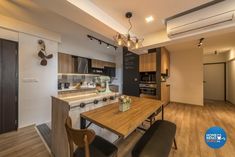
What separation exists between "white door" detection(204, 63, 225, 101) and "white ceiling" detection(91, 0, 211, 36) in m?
5.78

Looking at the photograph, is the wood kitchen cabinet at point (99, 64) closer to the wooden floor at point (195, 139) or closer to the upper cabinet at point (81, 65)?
the upper cabinet at point (81, 65)

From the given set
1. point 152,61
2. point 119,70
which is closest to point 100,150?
point 152,61

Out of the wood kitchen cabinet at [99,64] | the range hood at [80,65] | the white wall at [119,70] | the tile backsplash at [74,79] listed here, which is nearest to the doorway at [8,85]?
the tile backsplash at [74,79]

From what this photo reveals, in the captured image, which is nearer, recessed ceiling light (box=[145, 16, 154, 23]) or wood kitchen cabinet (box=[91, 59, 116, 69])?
recessed ceiling light (box=[145, 16, 154, 23])

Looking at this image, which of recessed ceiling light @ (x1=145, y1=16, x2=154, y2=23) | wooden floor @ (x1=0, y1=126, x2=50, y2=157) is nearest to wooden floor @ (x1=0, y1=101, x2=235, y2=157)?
wooden floor @ (x1=0, y1=126, x2=50, y2=157)

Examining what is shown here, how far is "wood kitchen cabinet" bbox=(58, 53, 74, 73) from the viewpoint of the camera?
3927mm

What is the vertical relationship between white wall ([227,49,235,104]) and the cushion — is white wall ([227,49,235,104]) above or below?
above

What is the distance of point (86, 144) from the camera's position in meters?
0.92

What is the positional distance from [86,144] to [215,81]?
7785mm

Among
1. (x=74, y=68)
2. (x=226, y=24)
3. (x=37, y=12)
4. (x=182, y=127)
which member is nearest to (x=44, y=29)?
(x=37, y=12)

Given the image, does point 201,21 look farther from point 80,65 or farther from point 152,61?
point 80,65

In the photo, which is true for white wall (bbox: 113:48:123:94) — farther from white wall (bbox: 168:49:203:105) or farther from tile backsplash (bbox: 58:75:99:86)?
white wall (bbox: 168:49:203:105)

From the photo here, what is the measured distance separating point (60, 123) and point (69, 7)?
169 cm

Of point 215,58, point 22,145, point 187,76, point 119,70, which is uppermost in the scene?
point 215,58
